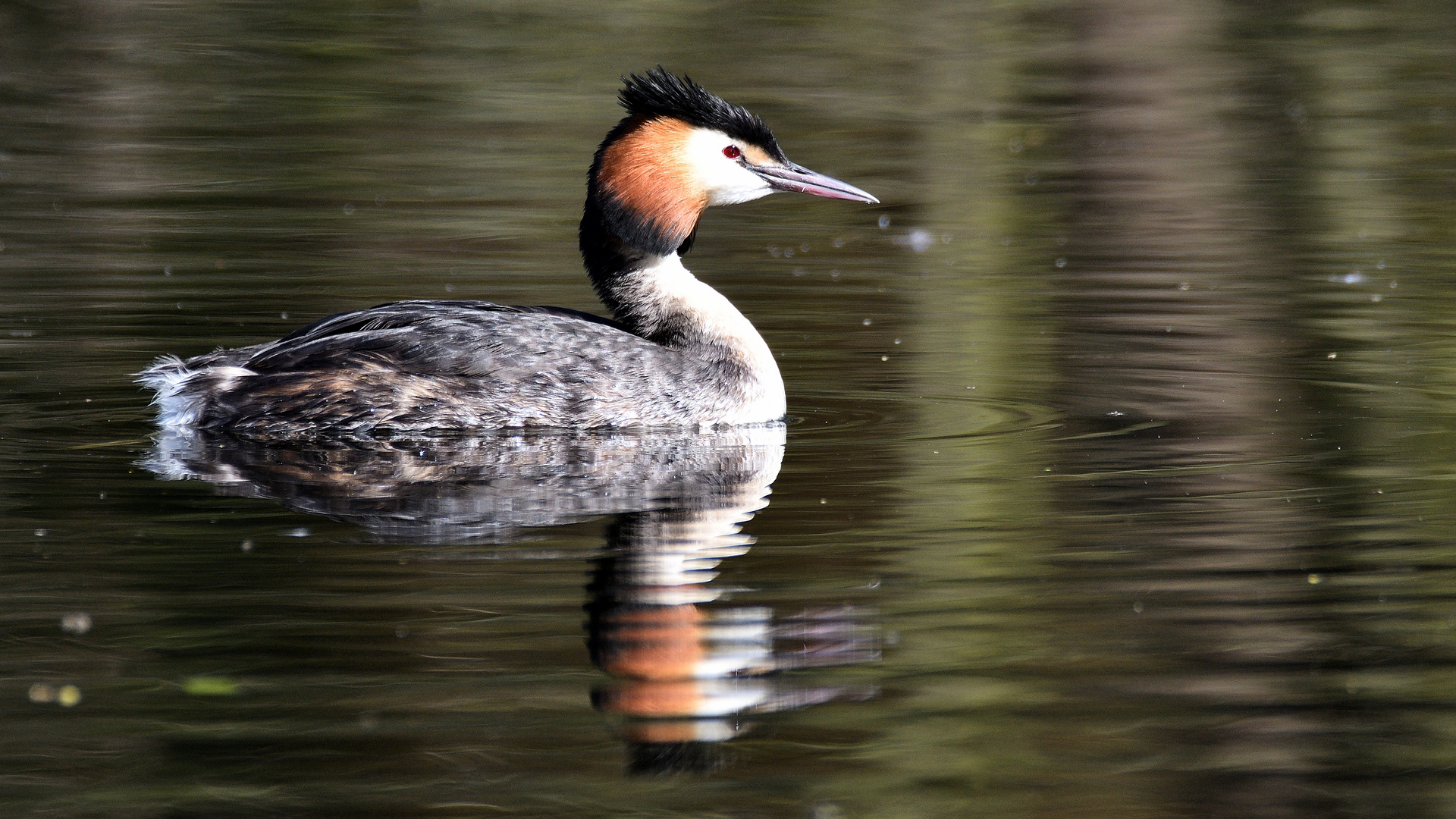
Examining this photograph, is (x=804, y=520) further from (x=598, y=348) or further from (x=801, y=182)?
(x=801, y=182)

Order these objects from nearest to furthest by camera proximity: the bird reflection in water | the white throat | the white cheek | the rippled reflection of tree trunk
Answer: the rippled reflection of tree trunk < the bird reflection in water < the white throat < the white cheek

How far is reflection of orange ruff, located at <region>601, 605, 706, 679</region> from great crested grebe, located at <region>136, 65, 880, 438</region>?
259cm

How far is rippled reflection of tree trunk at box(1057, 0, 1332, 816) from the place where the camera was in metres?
4.53

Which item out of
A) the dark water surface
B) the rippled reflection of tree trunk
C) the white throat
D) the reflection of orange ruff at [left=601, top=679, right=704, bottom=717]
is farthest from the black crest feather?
the reflection of orange ruff at [left=601, top=679, right=704, bottom=717]

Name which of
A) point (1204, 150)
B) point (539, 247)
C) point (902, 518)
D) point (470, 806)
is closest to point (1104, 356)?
point (902, 518)

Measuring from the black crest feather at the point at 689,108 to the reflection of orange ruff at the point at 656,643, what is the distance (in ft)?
10.9

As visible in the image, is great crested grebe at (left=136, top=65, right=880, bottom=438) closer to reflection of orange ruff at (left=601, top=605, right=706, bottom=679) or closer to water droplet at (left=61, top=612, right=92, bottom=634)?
water droplet at (left=61, top=612, right=92, bottom=634)

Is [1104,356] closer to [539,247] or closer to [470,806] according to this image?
[539,247]

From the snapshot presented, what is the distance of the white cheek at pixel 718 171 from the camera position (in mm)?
8148

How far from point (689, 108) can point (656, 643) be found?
3.65m

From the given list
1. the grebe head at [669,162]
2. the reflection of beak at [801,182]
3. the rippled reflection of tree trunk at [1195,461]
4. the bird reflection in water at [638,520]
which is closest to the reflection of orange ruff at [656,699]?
the bird reflection in water at [638,520]

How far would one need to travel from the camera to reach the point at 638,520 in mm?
6219

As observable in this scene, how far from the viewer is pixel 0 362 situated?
8820mm

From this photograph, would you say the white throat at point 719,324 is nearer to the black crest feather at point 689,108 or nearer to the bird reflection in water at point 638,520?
the bird reflection in water at point 638,520
